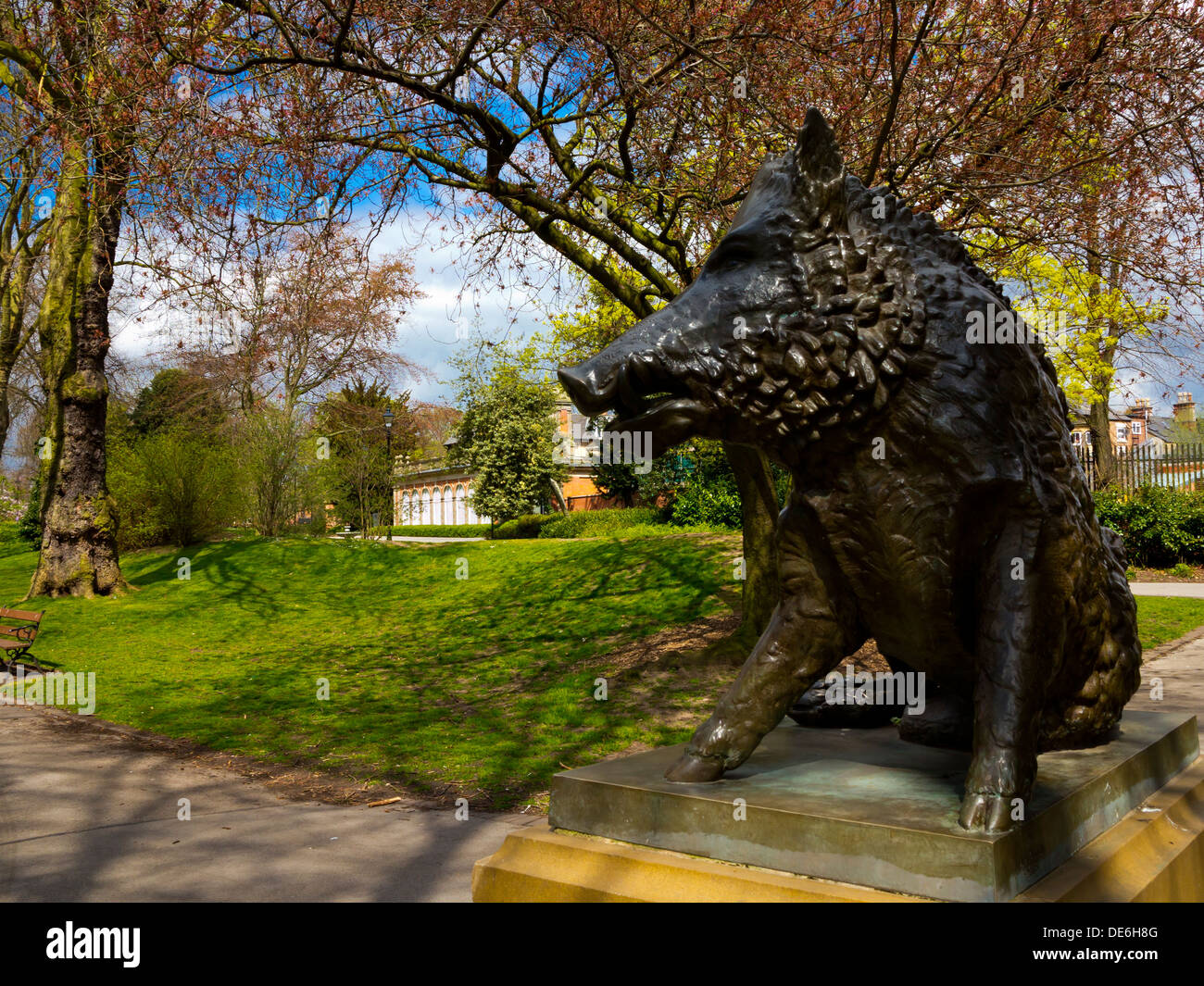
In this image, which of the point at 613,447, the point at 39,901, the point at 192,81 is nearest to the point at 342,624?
the point at 192,81

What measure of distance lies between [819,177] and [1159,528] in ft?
63.9

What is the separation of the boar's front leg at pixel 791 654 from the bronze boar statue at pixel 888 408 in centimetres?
9

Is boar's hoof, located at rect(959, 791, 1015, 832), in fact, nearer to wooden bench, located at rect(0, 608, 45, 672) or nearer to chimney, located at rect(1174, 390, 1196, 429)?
wooden bench, located at rect(0, 608, 45, 672)

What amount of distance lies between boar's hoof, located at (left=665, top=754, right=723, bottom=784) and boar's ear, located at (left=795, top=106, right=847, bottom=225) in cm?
146

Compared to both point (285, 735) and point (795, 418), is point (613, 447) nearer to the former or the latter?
point (795, 418)

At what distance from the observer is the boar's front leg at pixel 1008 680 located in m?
2.08

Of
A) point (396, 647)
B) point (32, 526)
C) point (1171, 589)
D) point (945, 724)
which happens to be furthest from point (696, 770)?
point (32, 526)

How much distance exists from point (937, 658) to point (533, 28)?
741 cm

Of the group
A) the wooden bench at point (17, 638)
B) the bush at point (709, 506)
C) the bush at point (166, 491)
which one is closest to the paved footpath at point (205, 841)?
the wooden bench at point (17, 638)

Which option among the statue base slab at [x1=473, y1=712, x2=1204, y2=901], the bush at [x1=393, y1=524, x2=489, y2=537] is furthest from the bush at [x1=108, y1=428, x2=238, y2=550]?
the statue base slab at [x1=473, y1=712, x2=1204, y2=901]

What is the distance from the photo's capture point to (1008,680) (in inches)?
87.0

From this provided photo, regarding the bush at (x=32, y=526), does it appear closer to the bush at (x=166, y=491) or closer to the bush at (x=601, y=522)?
the bush at (x=166, y=491)

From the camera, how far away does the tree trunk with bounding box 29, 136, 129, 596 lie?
54.4 feet

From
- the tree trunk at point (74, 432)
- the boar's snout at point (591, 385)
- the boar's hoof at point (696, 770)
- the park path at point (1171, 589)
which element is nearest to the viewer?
the boar's snout at point (591, 385)
